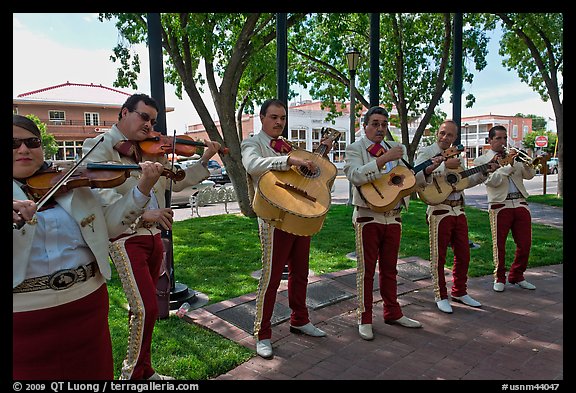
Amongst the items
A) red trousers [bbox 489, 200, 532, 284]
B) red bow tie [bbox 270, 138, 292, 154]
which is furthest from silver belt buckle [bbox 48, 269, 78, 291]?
red trousers [bbox 489, 200, 532, 284]

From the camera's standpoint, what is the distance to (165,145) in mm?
3164

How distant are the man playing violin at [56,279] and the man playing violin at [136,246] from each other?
536 mm

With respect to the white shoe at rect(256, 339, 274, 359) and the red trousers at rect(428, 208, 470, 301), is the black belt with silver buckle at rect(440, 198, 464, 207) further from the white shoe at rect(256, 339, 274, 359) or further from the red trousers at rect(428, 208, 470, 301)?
the white shoe at rect(256, 339, 274, 359)

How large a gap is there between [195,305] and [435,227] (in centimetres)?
281

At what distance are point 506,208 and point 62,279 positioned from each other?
16.7 ft

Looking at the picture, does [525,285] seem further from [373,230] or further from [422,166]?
[373,230]

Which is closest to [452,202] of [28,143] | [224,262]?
[224,262]

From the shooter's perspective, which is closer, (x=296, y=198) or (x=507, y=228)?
(x=296, y=198)

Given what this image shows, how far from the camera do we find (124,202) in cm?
241

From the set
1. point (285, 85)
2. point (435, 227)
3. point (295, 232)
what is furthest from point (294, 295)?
point (285, 85)

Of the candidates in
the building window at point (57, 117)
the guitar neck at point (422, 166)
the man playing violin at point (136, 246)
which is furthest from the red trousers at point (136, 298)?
the building window at point (57, 117)

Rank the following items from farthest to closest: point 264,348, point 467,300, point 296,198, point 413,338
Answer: point 467,300
point 413,338
point 264,348
point 296,198

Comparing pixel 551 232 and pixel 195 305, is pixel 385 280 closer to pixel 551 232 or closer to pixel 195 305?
pixel 195 305

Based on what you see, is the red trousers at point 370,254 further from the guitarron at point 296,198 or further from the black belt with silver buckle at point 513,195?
the black belt with silver buckle at point 513,195
